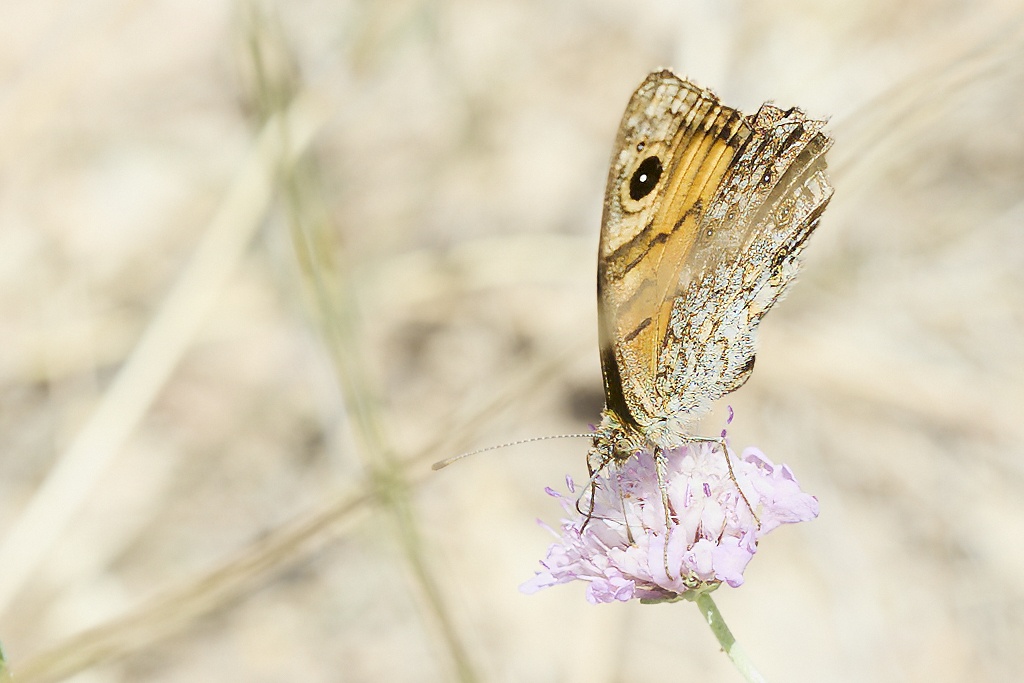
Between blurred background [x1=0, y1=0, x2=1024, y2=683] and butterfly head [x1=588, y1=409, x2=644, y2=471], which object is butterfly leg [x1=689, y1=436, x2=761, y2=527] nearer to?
butterfly head [x1=588, y1=409, x2=644, y2=471]

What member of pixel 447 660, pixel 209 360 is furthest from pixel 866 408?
pixel 209 360

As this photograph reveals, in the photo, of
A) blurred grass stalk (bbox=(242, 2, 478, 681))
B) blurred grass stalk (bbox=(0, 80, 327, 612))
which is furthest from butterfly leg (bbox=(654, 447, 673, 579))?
blurred grass stalk (bbox=(0, 80, 327, 612))

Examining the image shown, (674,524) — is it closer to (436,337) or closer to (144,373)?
(144,373)

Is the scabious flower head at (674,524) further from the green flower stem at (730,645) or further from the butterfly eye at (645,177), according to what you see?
the butterfly eye at (645,177)

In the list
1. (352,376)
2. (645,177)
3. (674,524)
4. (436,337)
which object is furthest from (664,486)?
(436,337)

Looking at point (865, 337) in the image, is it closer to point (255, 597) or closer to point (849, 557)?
point (849, 557)
